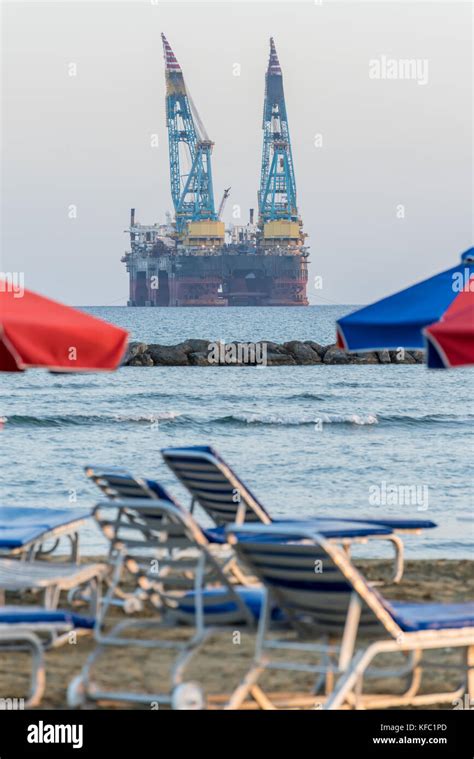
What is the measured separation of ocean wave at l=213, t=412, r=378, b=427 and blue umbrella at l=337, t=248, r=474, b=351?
17000 millimetres

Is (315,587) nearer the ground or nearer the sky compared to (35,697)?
nearer the sky

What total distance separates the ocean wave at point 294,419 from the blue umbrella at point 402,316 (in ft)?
55.8

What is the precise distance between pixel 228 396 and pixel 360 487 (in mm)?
17090

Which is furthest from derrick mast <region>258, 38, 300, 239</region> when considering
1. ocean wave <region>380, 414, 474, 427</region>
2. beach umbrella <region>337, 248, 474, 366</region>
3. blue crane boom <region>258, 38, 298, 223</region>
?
beach umbrella <region>337, 248, 474, 366</region>

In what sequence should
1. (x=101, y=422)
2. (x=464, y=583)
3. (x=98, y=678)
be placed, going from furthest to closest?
A: (x=101, y=422)
(x=464, y=583)
(x=98, y=678)

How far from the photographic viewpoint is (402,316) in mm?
5020

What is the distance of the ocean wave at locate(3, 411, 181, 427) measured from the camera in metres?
22.3

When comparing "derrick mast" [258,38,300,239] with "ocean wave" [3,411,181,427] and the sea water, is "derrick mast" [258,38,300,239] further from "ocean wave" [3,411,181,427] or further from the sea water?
"ocean wave" [3,411,181,427]

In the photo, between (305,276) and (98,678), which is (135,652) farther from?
(305,276)

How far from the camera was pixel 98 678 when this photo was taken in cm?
428

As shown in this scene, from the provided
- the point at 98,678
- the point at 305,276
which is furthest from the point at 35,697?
the point at 305,276

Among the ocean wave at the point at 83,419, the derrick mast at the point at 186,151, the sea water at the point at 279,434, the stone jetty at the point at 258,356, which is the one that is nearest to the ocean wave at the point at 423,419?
the sea water at the point at 279,434

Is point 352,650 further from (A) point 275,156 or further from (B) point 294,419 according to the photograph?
(A) point 275,156

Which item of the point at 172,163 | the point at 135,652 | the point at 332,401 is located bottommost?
the point at 332,401
